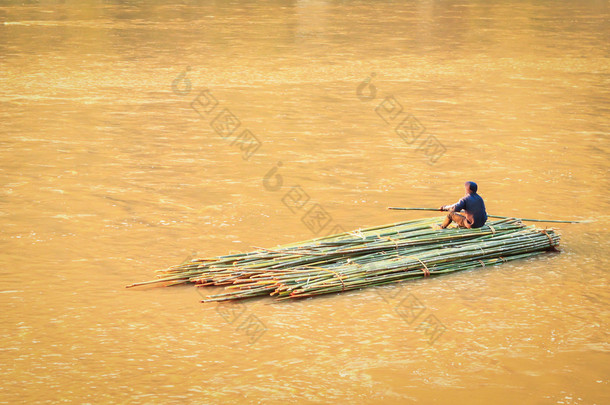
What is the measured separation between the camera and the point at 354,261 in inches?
275

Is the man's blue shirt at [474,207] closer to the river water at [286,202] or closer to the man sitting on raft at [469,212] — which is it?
the man sitting on raft at [469,212]

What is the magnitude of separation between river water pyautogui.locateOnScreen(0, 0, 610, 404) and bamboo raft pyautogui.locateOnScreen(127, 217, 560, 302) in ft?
0.38

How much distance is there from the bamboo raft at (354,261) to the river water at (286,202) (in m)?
0.12

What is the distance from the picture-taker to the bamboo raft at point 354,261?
6.75 m

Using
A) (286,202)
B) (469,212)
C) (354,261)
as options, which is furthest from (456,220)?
(286,202)

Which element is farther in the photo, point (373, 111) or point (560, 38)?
point (560, 38)

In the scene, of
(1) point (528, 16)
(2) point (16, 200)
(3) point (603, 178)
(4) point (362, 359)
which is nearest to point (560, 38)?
(1) point (528, 16)

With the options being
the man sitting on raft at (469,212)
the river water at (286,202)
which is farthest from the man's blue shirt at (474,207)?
the river water at (286,202)

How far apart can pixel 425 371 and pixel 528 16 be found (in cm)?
2398

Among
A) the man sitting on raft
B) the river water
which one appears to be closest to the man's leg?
the man sitting on raft

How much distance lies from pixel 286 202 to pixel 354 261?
267 centimetres

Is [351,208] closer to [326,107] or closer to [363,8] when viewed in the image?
[326,107]

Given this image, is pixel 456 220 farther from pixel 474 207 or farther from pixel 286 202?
pixel 286 202

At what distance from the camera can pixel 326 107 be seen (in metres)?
14.0
